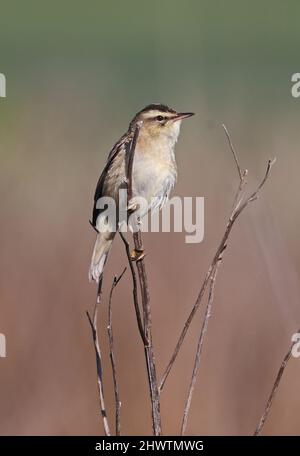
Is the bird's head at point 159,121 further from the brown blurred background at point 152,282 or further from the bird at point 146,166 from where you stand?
the brown blurred background at point 152,282

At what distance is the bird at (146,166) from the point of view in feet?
10.7

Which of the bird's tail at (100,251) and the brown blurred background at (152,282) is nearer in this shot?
the bird's tail at (100,251)

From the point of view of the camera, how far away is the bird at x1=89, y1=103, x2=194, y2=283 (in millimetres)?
3258

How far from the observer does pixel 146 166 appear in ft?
10.7

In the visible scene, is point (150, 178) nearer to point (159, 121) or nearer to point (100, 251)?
point (159, 121)

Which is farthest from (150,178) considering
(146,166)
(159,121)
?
(159,121)

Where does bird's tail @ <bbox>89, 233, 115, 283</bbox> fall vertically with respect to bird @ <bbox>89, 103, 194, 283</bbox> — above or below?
below

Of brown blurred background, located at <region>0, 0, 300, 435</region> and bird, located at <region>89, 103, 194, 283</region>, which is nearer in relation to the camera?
bird, located at <region>89, 103, 194, 283</region>

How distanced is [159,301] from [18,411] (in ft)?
2.76

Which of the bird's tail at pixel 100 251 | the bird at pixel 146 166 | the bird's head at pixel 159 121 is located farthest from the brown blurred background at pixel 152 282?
the bird's head at pixel 159 121

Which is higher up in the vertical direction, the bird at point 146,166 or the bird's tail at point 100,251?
the bird at point 146,166

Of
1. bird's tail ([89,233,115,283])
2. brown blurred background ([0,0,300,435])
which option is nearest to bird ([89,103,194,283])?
bird's tail ([89,233,115,283])

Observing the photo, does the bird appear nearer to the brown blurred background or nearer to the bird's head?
the bird's head
